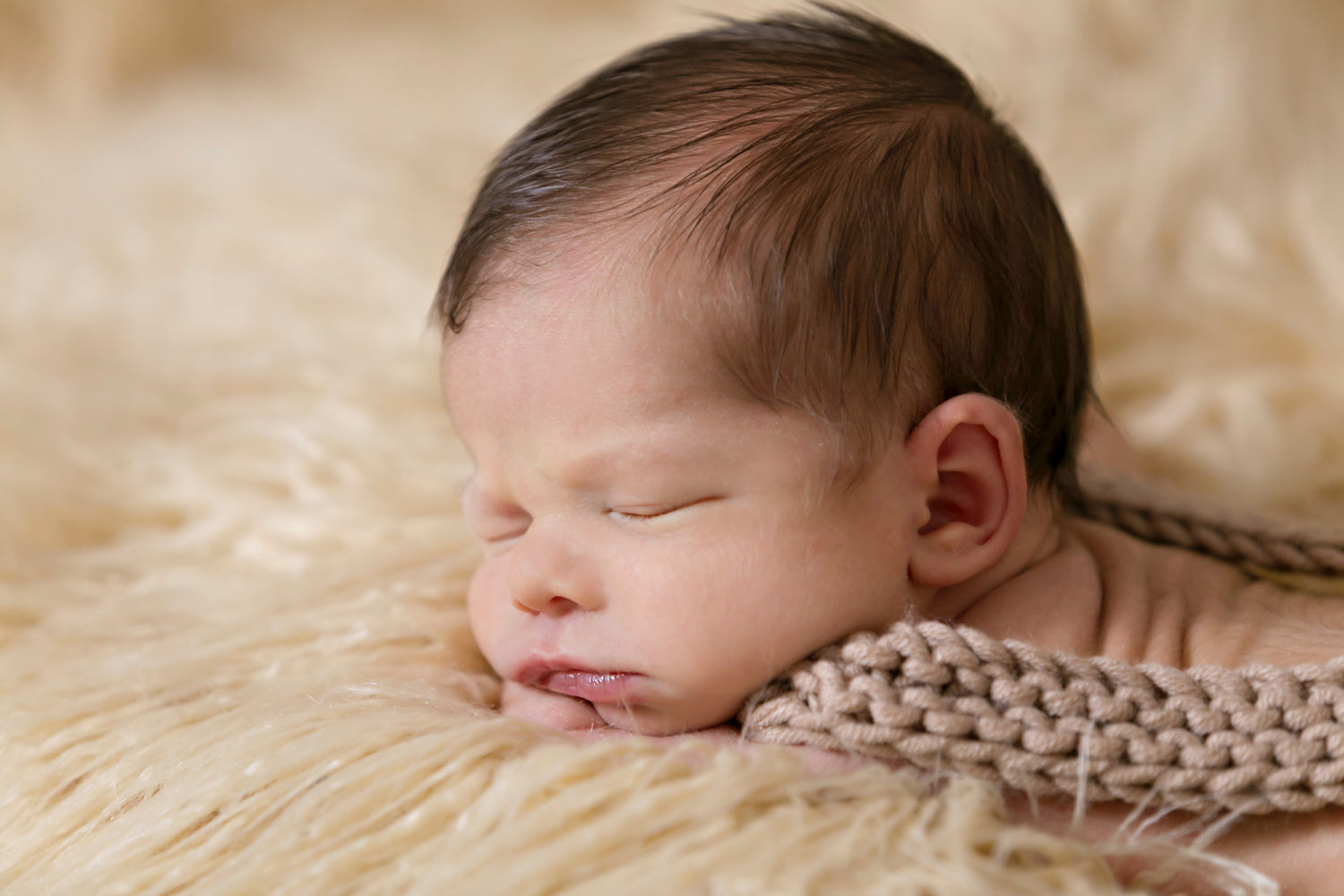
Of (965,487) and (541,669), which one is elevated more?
(965,487)

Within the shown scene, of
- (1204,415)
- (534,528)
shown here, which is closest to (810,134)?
(534,528)

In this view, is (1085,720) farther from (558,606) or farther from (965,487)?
(558,606)

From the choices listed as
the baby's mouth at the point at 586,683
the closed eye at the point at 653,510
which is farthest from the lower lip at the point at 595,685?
the closed eye at the point at 653,510

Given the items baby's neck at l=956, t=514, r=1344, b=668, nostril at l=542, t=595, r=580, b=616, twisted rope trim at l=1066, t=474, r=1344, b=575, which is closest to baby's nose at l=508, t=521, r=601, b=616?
nostril at l=542, t=595, r=580, b=616

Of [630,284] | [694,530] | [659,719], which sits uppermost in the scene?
[630,284]

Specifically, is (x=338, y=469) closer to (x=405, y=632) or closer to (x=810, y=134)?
(x=405, y=632)

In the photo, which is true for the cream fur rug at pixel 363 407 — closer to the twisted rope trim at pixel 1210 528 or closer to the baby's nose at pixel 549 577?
the baby's nose at pixel 549 577

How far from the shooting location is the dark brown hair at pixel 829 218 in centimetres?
79

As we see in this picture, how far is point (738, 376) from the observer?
78 cm

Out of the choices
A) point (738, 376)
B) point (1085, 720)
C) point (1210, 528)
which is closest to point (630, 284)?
point (738, 376)

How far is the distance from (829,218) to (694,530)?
0.73ft

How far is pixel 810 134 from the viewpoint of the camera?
0.83 metres

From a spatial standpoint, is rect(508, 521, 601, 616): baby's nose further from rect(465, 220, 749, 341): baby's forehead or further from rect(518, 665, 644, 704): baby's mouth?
rect(465, 220, 749, 341): baby's forehead

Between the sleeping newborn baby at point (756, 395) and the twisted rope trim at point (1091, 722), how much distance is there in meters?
0.07
